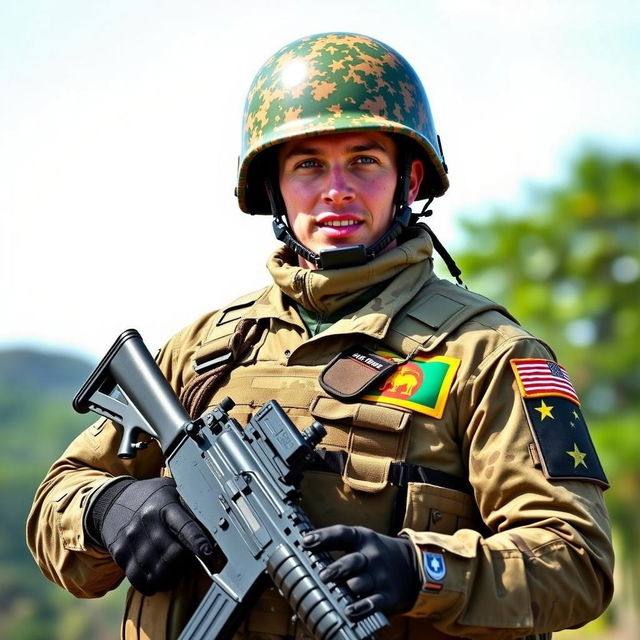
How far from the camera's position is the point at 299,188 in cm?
381

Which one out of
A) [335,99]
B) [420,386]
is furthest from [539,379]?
[335,99]

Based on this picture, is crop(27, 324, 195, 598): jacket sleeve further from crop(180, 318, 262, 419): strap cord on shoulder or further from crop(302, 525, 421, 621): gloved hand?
crop(302, 525, 421, 621): gloved hand

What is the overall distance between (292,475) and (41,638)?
34.5 m

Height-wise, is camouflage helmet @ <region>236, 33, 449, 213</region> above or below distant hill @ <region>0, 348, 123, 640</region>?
above

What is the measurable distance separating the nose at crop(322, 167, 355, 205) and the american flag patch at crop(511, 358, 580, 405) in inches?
31.4

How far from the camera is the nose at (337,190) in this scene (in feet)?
12.0

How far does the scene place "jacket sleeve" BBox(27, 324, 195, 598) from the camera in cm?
375

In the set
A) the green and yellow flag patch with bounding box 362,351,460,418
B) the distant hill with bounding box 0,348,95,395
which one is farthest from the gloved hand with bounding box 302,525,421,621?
the distant hill with bounding box 0,348,95,395

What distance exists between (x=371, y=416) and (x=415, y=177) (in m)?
1.13

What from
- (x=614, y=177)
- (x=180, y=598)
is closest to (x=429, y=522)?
(x=180, y=598)

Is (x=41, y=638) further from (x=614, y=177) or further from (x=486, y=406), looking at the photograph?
(x=486, y=406)

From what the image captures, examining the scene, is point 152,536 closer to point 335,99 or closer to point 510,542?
point 510,542

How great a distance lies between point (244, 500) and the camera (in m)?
3.24

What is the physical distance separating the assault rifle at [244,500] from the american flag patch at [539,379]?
2.04ft
